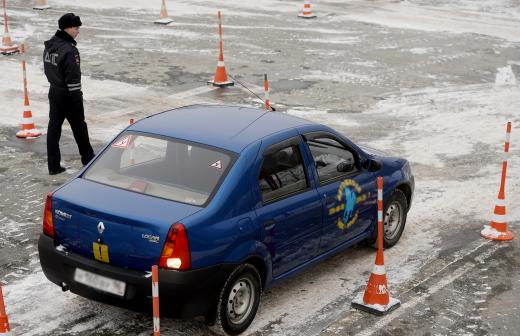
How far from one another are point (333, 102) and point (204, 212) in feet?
32.1

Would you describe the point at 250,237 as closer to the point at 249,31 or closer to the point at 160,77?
the point at 160,77

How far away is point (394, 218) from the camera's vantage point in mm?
9695

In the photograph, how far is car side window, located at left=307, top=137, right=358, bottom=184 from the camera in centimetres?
832

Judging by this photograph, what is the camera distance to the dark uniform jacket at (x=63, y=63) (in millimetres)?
11516

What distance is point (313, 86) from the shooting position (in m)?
17.6

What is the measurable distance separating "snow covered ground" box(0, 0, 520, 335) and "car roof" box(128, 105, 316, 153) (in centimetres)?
155

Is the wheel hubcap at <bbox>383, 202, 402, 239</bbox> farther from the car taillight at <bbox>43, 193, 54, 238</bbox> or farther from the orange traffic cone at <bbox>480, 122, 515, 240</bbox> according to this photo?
the car taillight at <bbox>43, 193, 54, 238</bbox>

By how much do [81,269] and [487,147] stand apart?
844cm

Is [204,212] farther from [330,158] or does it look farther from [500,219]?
[500,219]

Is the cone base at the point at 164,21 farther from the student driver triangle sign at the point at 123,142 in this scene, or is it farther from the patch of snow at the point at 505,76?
the student driver triangle sign at the point at 123,142

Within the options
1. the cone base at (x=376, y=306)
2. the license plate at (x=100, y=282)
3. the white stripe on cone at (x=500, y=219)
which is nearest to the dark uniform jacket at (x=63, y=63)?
the license plate at (x=100, y=282)

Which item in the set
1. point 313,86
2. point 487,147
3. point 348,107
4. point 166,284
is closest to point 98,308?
point 166,284

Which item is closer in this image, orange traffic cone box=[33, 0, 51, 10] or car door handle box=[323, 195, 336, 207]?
car door handle box=[323, 195, 336, 207]

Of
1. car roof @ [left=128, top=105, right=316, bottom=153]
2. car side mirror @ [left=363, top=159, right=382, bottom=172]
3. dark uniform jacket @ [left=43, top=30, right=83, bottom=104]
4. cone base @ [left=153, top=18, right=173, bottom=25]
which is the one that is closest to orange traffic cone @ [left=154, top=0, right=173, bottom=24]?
cone base @ [left=153, top=18, right=173, bottom=25]
